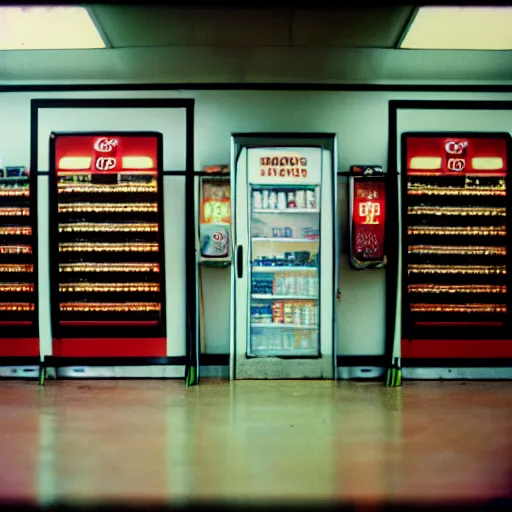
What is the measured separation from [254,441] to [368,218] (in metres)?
2.64

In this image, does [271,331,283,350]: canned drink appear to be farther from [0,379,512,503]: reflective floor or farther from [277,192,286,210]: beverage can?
[277,192,286,210]: beverage can

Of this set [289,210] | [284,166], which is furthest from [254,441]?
[284,166]

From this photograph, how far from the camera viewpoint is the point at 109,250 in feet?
18.0

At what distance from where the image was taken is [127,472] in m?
3.00

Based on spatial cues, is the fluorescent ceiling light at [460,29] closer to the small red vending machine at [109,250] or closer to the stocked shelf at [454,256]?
the stocked shelf at [454,256]

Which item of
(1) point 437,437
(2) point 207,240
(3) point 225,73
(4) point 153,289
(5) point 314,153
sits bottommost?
(1) point 437,437

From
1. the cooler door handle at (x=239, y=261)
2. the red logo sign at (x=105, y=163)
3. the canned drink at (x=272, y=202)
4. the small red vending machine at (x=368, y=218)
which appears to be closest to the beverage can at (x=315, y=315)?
the small red vending machine at (x=368, y=218)

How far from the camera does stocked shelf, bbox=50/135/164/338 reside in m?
5.41

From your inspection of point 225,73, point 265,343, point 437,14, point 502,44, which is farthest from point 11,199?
point 502,44

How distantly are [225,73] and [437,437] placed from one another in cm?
399

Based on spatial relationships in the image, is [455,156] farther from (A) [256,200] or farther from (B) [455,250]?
(A) [256,200]

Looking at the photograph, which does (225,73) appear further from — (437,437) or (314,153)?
(437,437)

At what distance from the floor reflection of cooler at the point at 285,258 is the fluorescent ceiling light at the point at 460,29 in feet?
4.12

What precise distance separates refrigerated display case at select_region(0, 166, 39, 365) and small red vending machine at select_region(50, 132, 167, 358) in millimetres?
284
